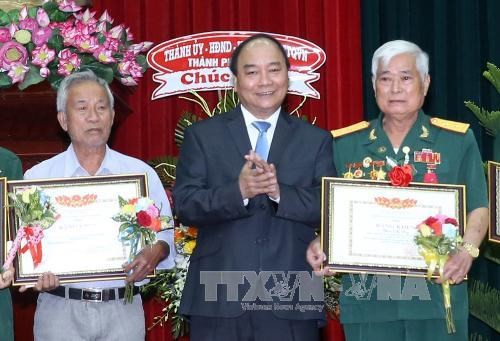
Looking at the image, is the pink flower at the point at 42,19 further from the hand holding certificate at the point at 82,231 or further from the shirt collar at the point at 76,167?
the hand holding certificate at the point at 82,231

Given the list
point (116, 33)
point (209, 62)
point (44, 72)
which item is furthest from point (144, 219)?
point (209, 62)

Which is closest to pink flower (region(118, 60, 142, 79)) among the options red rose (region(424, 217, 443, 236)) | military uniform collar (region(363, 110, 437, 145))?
military uniform collar (region(363, 110, 437, 145))

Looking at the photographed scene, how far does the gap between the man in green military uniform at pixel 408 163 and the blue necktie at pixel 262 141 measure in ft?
0.83

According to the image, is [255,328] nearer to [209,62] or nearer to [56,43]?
[56,43]

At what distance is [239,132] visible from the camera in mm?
2889

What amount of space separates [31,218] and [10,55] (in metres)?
0.90

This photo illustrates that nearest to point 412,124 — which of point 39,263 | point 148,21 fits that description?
point 39,263

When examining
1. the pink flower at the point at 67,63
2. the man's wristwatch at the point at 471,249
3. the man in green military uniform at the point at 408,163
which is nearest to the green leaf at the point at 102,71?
→ the pink flower at the point at 67,63

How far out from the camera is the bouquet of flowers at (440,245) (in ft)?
8.87

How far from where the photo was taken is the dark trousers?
2.72 m

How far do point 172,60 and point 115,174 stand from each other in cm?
218

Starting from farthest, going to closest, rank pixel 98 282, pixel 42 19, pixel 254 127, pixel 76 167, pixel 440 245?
1. pixel 42 19
2. pixel 76 167
3. pixel 98 282
4. pixel 254 127
5. pixel 440 245

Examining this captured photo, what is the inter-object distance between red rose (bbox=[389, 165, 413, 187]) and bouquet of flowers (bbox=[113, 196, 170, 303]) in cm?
74

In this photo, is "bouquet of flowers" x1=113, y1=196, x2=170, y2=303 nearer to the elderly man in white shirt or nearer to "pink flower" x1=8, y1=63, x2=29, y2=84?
the elderly man in white shirt
